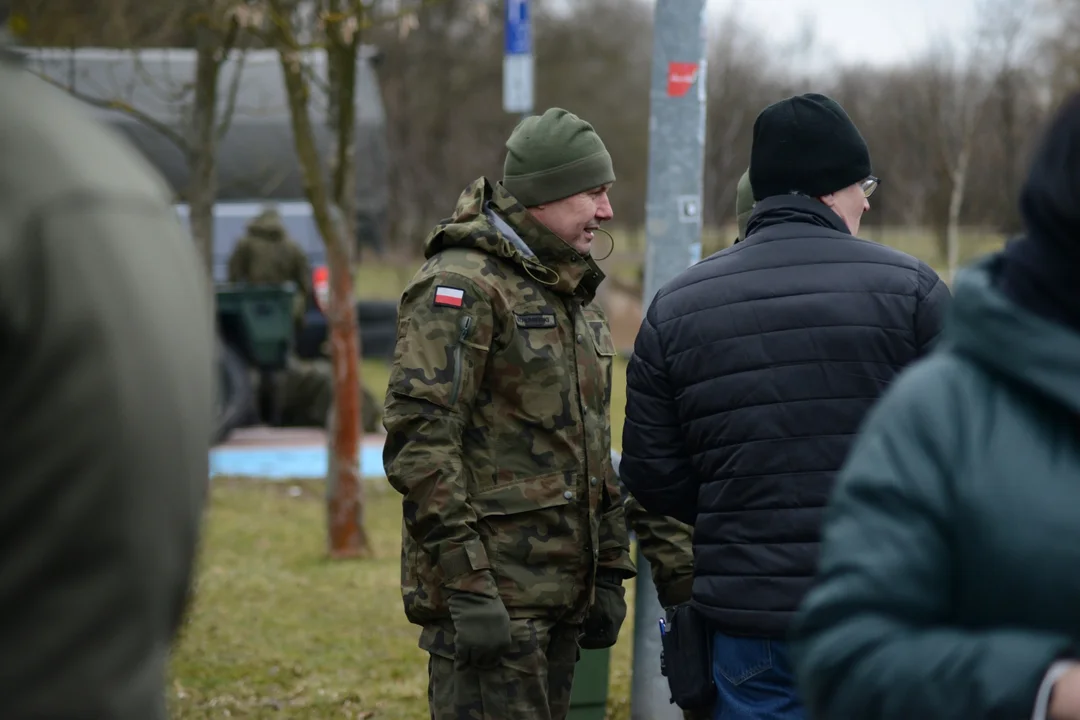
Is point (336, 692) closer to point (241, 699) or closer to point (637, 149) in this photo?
point (241, 699)

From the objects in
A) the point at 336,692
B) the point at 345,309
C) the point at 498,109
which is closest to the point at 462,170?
the point at 498,109

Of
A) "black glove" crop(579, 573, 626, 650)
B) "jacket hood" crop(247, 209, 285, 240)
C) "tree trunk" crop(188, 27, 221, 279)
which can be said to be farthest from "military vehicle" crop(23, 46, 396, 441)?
"black glove" crop(579, 573, 626, 650)

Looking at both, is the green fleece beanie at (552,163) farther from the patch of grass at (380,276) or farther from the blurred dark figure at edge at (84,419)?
the patch of grass at (380,276)

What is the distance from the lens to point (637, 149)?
36.9m

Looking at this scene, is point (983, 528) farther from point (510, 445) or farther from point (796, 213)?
point (510, 445)

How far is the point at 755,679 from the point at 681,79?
2.74m

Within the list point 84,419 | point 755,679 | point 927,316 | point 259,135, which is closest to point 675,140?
point 927,316

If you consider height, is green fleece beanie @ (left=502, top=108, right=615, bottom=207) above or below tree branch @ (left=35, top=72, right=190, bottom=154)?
above

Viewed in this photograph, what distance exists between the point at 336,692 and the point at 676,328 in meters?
3.43

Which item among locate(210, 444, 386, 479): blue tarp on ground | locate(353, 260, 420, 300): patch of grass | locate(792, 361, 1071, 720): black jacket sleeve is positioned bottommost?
locate(353, 260, 420, 300): patch of grass

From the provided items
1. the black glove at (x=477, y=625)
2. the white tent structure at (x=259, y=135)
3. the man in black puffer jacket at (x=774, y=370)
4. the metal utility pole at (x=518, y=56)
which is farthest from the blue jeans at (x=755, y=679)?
the white tent structure at (x=259, y=135)

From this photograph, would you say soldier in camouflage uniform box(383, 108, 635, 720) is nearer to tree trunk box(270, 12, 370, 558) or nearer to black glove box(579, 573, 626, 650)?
black glove box(579, 573, 626, 650)

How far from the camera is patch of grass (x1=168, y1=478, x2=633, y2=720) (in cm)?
606

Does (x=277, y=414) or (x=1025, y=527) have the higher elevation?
(x=1025, y=527)
